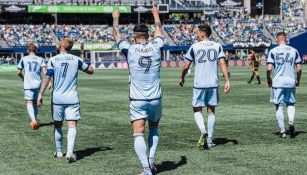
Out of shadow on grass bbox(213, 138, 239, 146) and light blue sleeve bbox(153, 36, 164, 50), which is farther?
shadow on grass bbox(213, 138, 239, 146)

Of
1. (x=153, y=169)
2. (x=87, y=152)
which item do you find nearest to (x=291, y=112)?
(x=87, y=152)

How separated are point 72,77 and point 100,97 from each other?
15.8m

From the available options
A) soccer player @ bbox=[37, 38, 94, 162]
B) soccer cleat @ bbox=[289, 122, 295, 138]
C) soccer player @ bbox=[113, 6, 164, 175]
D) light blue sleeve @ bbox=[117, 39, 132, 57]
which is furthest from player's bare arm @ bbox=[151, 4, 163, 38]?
soccer cleat @ bbox=[289, 122, 295, 138]

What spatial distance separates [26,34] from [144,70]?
7505 centimetres

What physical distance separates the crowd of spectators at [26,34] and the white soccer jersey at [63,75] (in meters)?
68.5

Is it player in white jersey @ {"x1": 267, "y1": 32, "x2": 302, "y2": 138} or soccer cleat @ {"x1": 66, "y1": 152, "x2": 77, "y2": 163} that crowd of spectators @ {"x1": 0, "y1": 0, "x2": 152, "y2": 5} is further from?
soccer cleat @ {"x1": 66, "y1": 152, "x2": 77, "y2": 163}

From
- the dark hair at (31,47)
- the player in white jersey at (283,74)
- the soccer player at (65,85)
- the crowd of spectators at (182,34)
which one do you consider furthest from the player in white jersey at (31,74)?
the crowd of spectators at (182,34)

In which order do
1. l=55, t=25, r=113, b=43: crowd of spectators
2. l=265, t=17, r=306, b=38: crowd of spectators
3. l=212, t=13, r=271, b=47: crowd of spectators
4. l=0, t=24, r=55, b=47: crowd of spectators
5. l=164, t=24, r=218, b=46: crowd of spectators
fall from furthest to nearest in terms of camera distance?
l=265, t=17, r=306, b=38: crowd of spectators < l=212, t=13, r=271, b=47: crowd of spectators < l=164, t=24, r=218, b=46: crowd of spectators < l=55, t=25, r=113, b=43: crowd of spectators < l=0, t=24, r=55, b=47: crowd of spectators

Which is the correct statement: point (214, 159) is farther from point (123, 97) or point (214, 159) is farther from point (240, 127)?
point (123, 97)

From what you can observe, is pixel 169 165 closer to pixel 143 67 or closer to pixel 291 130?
pixel 143 67

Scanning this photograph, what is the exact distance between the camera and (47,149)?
1229 cm

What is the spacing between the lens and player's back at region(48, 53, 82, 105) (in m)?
11.0

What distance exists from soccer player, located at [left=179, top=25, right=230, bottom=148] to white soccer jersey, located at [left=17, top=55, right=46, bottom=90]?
17.1 feet

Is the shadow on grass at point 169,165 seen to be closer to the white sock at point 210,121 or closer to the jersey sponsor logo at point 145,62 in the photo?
the white sock at point 210,121
